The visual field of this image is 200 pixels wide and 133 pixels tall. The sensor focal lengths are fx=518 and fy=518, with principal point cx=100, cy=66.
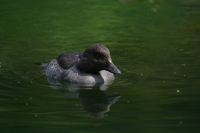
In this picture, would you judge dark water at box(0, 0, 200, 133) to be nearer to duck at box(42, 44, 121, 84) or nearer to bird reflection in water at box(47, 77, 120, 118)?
bird reflection in water at box(47, 77, 120, 118)

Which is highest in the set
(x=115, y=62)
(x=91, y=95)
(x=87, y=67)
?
(x=87, y=67)

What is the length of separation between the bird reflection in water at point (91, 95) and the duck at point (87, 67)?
0.67ft

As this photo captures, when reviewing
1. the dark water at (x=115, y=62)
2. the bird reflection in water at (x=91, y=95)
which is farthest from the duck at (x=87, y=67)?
the dark water at (x=115, y=62)

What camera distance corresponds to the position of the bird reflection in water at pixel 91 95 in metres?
9.19

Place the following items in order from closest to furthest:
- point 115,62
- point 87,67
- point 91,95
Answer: point 91,95, point 87,67, point 115,62

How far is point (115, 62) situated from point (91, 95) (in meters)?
2.76

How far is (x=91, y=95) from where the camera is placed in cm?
1023

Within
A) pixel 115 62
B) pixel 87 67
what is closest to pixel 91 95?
pixel 87 67

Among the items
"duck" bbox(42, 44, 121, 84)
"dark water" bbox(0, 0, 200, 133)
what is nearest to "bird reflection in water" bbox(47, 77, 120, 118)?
"dark water" bbox(0, 0, 200, 133)

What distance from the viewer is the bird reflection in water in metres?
9.19

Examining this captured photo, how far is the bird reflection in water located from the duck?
0.20m

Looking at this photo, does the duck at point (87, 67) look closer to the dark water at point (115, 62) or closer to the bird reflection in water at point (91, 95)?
the bird reflection in water at point (91, 95)

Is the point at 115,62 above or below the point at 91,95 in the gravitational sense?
below

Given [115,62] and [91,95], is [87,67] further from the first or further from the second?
[115,62]
